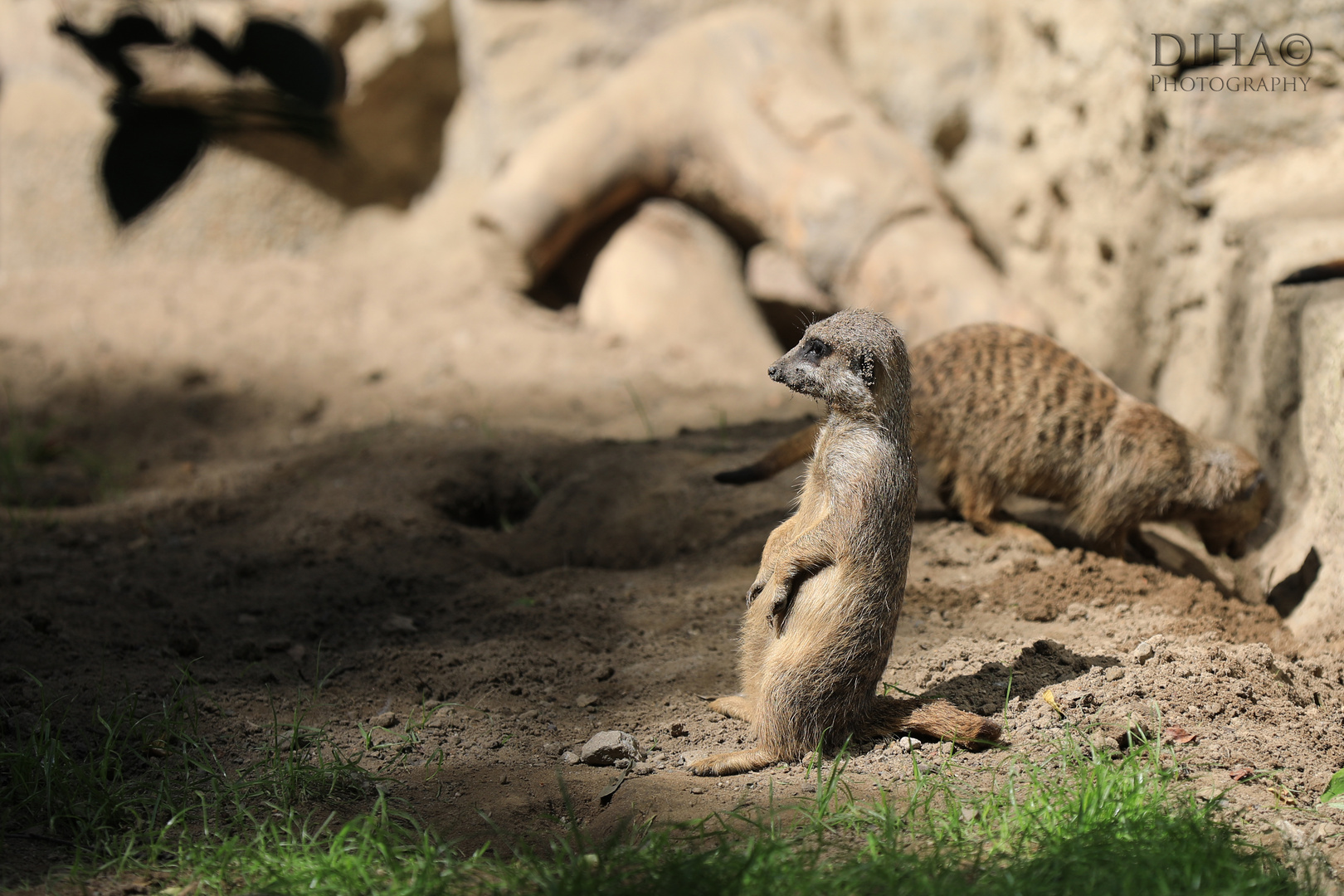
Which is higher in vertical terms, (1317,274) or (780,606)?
(1317,274)

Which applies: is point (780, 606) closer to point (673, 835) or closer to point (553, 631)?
point (673, 835)

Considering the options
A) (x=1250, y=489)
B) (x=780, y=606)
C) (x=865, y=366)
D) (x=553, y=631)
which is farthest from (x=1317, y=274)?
(x=553, y=631)

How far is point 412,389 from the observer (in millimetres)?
4480

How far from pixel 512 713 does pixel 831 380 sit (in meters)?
1.01

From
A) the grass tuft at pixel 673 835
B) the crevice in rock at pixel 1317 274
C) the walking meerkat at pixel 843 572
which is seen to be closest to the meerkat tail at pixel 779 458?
the walking meerkat at pixel 843 572

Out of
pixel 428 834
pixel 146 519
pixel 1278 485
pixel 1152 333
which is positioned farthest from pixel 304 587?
pixel 1152 333

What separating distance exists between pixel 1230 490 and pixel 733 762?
1962 mm

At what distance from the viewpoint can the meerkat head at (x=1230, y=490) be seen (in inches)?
117

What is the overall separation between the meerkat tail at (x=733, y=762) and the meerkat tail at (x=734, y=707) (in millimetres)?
141

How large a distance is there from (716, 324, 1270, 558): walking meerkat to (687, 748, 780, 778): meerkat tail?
57.4 inches

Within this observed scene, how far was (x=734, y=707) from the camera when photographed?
6.95ft

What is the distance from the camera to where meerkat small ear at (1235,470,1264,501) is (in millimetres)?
2969

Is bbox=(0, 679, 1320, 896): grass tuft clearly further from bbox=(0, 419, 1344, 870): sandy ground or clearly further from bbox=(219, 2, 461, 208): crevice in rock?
bbox=(219, 2, 461, 208): crevice in rock

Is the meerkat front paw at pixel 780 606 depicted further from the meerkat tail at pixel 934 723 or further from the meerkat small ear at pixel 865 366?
the meerkat small ear at pixel 865 366
